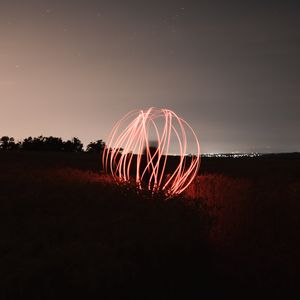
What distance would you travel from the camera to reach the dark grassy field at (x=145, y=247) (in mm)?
5711

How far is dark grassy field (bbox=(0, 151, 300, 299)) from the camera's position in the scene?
571cm

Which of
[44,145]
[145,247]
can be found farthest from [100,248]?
[44,145]

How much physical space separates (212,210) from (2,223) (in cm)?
440

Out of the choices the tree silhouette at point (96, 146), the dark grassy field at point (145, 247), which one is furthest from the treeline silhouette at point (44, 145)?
the dark grassy field at point (145, 247)

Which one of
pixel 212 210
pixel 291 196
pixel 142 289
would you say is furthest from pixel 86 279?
pixel 291 196

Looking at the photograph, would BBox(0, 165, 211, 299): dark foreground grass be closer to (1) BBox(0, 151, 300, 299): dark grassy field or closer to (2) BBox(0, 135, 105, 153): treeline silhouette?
(1) BBox(0, 151, 300, 299): dark grassy field

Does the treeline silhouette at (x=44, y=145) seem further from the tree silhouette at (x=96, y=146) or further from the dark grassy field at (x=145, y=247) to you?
the dark grassy field at (x=145, y=247)

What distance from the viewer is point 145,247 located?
7.12 meters

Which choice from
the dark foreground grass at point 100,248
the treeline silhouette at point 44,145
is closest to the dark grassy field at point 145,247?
the dark foreground grass at point 100,248

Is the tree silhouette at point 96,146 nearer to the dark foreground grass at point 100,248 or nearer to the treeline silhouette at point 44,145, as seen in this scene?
the treeline silhouette at point 44,145

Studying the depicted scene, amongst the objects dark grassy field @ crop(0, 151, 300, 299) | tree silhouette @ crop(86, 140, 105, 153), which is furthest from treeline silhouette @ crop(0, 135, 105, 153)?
dark grassy field @ crop(0, 151, 300, 299)

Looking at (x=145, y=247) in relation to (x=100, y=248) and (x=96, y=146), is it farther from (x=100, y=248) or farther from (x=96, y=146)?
(x=96, y=146)

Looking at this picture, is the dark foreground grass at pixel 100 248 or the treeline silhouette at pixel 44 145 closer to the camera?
the dark foreground grass at pixel 100 248

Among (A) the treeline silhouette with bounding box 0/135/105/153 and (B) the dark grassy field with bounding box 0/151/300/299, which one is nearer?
(B) the dark grassy field with bounding box 0/151/300/299
